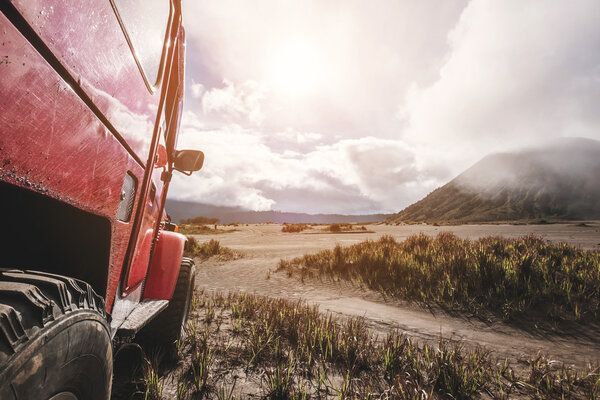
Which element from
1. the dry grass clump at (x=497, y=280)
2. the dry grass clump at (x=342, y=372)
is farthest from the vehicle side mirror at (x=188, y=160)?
the dry grass clump at (x=497, y=280)

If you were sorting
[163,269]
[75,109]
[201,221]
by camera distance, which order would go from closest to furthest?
[75,109] < [163,269] < [201,221]

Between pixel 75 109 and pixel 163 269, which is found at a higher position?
pixel 75 109

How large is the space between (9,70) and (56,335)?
25.8 inches

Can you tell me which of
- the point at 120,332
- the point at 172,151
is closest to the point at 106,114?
the point at 120,332

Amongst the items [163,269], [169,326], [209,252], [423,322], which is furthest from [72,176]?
[209,252]

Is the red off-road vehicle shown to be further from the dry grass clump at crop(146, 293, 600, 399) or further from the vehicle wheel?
the dry grass clump at crop(146, 293, 600, 399)

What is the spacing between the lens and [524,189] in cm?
8538

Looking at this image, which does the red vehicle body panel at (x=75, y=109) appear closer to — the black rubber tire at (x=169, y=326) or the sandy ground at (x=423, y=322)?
the black rubber tire at (x=169, y=326)

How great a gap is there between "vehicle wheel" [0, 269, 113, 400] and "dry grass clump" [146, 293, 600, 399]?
1.24 metres

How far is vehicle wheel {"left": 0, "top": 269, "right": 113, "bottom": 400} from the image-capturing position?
1.96 ft

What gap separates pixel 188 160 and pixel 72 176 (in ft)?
6.15

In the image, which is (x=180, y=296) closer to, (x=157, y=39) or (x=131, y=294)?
(x=131, y=294)

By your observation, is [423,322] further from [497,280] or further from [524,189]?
[524,189]

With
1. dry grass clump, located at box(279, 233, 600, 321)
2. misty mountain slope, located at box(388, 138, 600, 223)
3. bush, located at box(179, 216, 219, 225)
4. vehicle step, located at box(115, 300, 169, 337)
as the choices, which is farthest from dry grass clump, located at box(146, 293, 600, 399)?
misty mountain slope, located at box(388, 138, 600, 223)
